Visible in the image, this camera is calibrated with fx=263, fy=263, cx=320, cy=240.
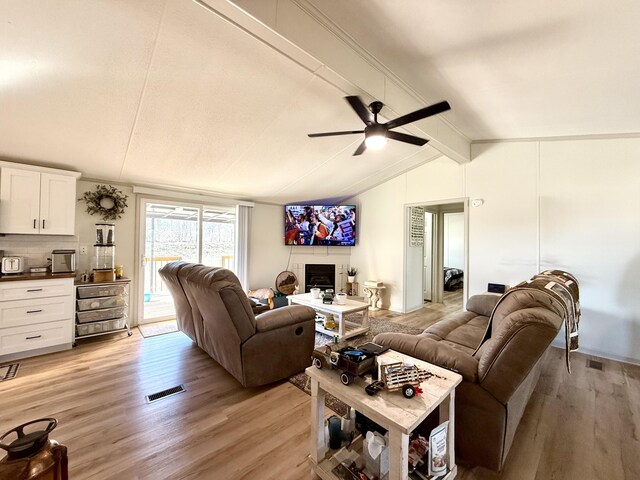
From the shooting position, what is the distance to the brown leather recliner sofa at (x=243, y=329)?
2074 millimetres

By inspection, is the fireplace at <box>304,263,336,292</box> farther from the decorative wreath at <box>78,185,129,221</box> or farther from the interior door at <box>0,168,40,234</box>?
the interior door at <box>0,168,40,234</box>

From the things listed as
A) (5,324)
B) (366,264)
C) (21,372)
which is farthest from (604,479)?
(5,324)

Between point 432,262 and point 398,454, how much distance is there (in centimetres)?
521

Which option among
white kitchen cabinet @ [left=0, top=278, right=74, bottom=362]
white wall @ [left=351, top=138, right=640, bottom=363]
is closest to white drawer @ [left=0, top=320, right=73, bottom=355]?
white kitchen cabinet @ [left=0, top=278, right=74, bottom=362]

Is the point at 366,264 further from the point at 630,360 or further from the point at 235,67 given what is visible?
the point at 235,67

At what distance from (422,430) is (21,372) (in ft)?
11.7

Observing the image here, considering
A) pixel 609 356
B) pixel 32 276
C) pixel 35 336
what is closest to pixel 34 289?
pixel 32 276

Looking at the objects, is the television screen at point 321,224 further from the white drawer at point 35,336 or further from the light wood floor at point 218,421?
the white drawer at point 35,336

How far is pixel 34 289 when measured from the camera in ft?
9.20

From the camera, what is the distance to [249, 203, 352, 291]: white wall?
531cm

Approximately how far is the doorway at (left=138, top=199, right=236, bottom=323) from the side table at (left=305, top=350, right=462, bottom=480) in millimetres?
3656

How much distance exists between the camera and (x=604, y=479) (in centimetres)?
144

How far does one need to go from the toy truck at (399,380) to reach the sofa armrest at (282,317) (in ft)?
3.94

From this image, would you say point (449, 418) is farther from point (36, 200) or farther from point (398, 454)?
A: point (36, 200)
